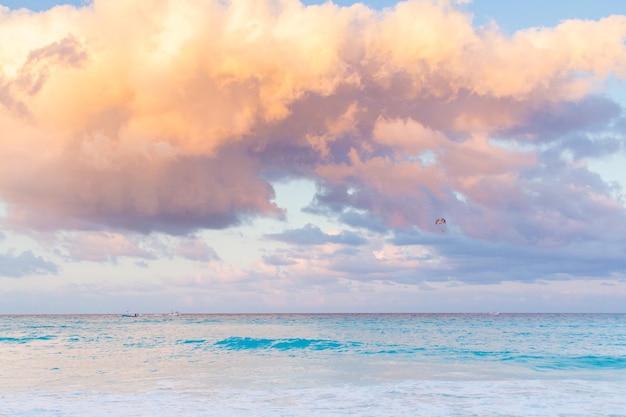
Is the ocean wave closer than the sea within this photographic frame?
No

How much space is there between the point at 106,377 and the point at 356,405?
15.1m

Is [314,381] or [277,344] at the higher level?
[314,381]

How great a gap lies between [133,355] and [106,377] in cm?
1406

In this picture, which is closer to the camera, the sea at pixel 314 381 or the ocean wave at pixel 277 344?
the sea at pixel 314 381

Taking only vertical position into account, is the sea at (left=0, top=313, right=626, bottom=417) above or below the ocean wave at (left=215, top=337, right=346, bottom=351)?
above

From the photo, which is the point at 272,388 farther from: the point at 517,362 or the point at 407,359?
the point at 517,362

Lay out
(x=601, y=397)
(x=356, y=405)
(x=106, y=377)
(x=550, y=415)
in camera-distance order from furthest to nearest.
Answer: (x=106, y=377)
(x=601, y=397)
(x=356, y=405)
(x=550, y=415)

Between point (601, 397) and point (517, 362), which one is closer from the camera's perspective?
point (601, 397)

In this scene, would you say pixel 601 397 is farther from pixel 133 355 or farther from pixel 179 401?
pixel 133 355

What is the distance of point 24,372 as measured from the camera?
3175 centimetres

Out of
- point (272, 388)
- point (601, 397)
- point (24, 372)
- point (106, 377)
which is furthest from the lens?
point (24, 372)

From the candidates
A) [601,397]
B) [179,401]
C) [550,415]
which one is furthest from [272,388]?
[601,397]

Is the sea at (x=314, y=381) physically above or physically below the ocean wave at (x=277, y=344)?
above

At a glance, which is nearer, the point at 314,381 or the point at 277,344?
the point at 314,381
